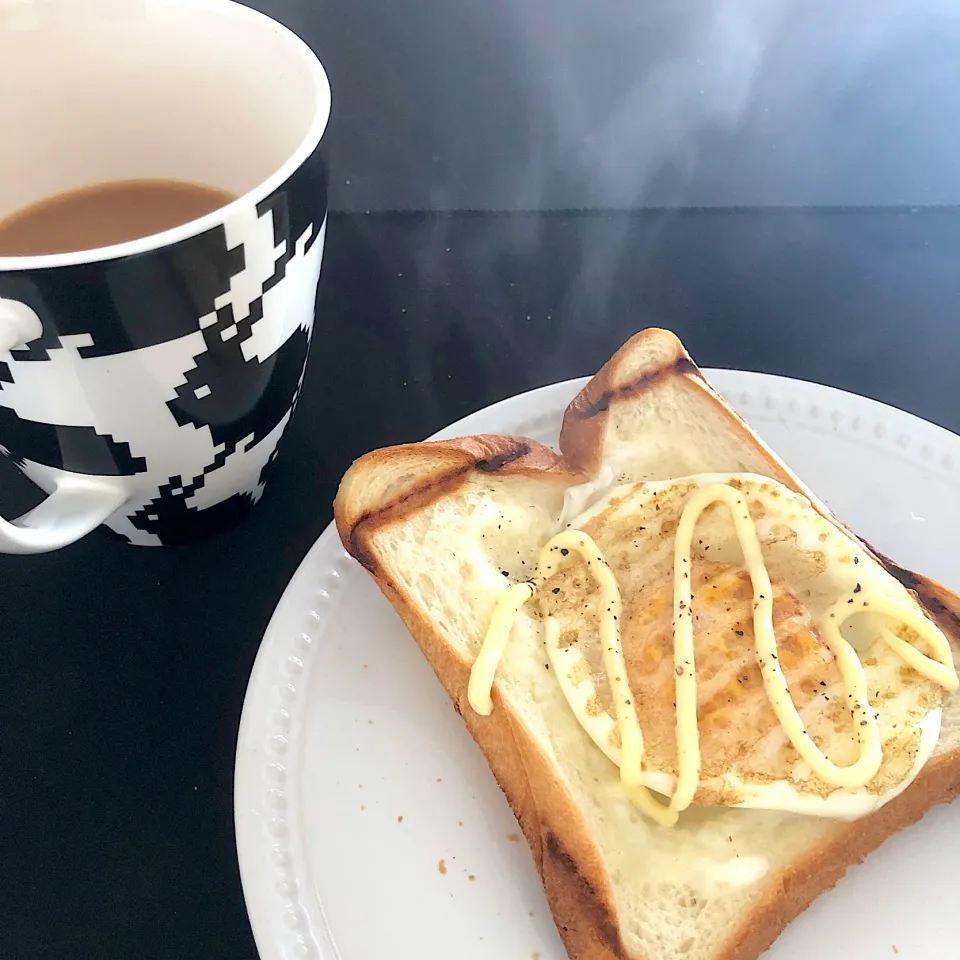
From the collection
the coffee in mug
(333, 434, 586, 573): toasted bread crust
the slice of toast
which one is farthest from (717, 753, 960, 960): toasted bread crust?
the coffee in mug

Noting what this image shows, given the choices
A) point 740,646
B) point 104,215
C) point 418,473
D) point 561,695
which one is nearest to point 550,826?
point 561,695

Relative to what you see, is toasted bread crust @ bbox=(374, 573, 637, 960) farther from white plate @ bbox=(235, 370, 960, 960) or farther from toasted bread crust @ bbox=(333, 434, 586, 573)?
toasted bread crust @ bbox=(333, 434, 586, 573)

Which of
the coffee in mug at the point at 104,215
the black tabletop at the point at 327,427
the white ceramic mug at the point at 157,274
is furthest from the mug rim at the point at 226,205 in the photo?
the black tabletop at the point at 327,427

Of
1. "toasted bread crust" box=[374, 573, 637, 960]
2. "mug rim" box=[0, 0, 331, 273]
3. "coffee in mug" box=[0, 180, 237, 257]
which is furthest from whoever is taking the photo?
"coffee in mug" box=[0, 180, 237, 257]

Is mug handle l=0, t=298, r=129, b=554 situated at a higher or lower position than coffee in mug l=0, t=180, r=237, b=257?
lower

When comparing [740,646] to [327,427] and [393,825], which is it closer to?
[393,825]

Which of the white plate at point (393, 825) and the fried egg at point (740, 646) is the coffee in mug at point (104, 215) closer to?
the white plate at point (393, 825)

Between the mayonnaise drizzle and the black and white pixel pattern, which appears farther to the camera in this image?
the mayonnaise drizzle

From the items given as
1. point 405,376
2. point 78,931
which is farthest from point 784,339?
point 78,931
